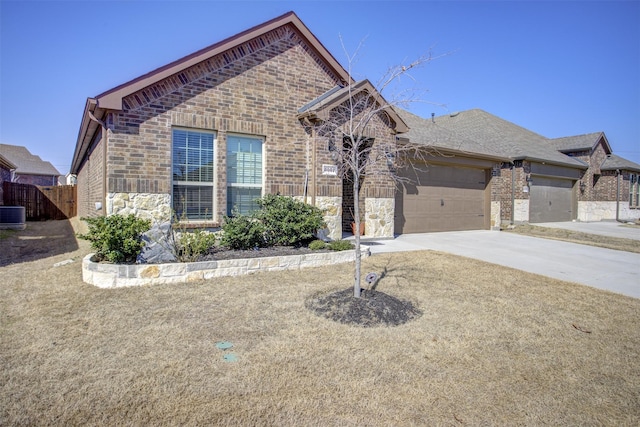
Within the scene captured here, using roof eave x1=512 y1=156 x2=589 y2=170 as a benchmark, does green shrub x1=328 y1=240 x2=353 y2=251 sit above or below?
below

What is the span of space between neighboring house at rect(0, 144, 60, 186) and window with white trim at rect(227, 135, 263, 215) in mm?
38446

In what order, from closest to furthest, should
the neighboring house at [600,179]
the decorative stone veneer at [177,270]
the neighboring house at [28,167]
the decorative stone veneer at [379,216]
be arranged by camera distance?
the decorative stone veneer at [177,270]
the decorative stone veneer at [379,216]
the neighboring house at [600,179]
the neighboring house at [28,167]

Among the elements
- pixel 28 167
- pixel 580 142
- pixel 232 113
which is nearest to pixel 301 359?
pixel 232 113

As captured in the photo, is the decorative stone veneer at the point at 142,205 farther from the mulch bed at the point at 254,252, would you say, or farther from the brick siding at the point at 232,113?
the mulch bed at the point at 254,252

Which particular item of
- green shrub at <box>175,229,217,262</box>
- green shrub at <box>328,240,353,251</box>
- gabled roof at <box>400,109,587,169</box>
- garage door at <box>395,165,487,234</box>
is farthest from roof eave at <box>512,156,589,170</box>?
green shrub at <box>175,229,217,262</box>

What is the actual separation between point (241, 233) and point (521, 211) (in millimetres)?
14681

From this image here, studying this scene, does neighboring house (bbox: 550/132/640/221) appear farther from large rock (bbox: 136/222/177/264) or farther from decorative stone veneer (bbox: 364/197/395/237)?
large rock (bbox: 136/222/177/264)

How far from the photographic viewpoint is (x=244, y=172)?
8.79 meters

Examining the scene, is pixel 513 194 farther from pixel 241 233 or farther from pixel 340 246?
pixel 241 233

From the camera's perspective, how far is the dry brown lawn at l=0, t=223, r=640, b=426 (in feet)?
8.96

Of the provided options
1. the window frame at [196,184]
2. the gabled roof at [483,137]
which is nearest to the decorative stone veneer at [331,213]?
the window frame at [196,184]

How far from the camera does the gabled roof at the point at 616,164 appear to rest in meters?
21.8

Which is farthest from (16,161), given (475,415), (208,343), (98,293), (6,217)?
(475,415)

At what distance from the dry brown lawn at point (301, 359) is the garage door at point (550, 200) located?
13.5 meters
